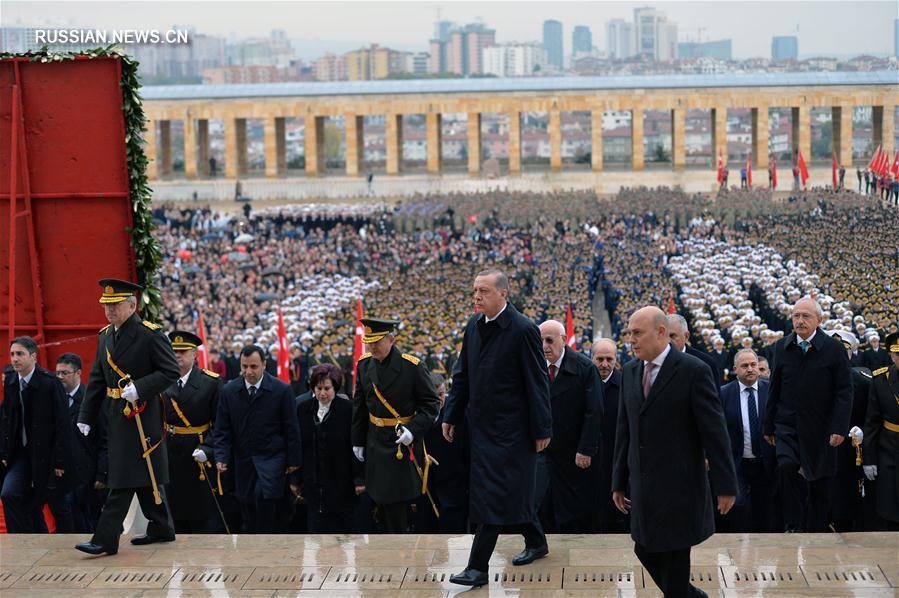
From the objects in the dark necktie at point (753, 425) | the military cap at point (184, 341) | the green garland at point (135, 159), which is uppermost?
the green garland at point (135, 159)

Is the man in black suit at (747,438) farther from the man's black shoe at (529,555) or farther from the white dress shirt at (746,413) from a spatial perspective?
the man's black shoe at (529,555)

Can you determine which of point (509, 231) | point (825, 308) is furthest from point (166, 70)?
point (825, 308)

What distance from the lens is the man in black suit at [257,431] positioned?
26.8 ft

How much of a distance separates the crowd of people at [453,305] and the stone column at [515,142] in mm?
15738

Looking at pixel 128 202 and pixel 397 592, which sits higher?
pixel 128 202

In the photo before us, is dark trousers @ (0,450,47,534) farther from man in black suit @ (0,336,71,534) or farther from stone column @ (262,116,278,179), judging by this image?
stone column @ (262,116,278,179)

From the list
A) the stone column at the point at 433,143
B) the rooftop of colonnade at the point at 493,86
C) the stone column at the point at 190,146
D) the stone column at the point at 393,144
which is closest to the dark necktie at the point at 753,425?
the rooftop of colonnade at the point at 493,86

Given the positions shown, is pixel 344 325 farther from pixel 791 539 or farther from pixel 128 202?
pixel 791 539

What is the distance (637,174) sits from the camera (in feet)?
187

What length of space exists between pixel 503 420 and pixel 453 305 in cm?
1493

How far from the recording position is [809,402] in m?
7.82

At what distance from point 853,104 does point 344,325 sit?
39.2m

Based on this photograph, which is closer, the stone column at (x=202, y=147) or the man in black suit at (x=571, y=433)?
the man in black suit at (x=571, y=433)

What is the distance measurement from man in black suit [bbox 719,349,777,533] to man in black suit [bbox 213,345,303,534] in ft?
8.76
